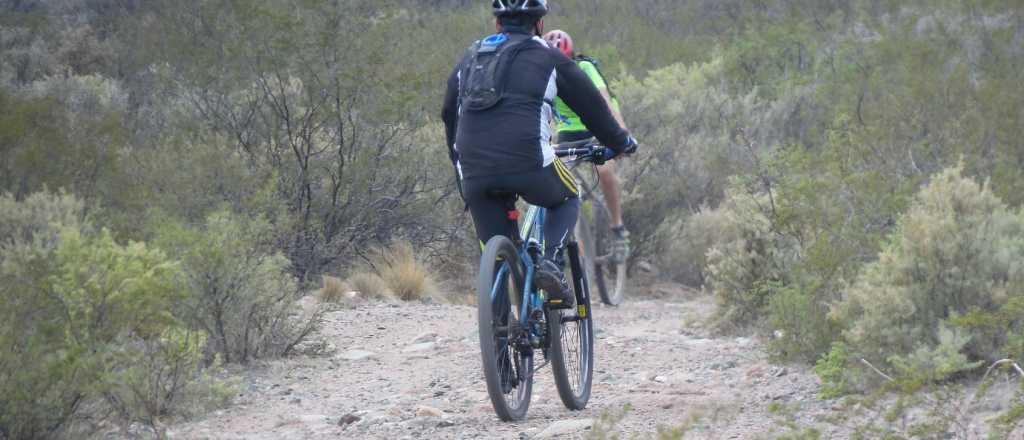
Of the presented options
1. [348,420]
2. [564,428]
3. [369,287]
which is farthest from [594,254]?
[564,428]

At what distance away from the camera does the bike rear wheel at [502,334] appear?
5.01m

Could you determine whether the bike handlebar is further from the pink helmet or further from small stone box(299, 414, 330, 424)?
the pink helmet

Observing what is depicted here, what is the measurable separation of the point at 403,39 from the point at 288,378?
6734 millimetres

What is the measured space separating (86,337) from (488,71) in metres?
2.08

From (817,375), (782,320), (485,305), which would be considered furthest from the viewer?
(782,320)

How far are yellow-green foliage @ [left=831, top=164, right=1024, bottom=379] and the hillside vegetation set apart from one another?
11 mm

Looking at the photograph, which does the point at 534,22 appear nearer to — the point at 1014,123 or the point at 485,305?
the point at 485,305

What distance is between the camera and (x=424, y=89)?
493 inches

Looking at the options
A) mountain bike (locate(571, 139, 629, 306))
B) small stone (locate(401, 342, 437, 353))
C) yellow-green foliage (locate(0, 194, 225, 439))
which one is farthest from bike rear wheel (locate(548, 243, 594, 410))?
mountain bike (locate(571, 139, 629, 306))

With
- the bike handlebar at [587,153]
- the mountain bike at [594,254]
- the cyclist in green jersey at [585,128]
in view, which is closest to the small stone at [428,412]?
the bike handlebar at [587,153]

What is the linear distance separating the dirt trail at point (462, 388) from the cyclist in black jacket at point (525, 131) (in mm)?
715

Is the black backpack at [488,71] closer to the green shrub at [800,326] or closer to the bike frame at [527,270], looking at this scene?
the bike frame at [527,270]

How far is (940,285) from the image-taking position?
18.2 ft

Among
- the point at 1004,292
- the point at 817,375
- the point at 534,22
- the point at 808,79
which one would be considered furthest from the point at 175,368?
the point at 808,79
